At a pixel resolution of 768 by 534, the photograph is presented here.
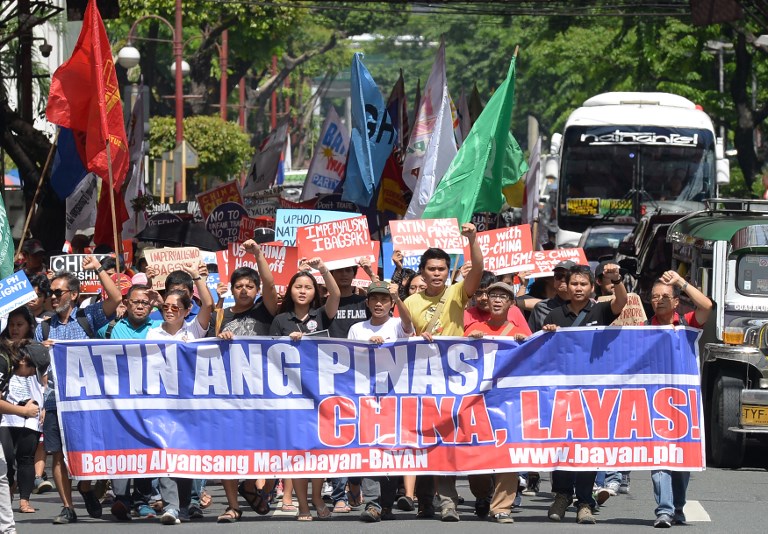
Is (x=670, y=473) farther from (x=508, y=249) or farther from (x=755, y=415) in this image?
(x=508, y=249)

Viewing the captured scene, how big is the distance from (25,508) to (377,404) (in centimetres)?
254

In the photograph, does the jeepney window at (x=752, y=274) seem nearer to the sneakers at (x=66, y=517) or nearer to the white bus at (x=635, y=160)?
the sneakers at (x=66, y=517)

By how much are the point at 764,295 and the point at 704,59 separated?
22475 mm

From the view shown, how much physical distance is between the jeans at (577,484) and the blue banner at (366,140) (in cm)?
750

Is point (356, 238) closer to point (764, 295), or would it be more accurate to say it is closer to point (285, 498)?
point (285, 498)

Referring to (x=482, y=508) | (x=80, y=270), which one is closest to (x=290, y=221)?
(x=80, y=270)

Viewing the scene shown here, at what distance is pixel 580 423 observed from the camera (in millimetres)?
10070

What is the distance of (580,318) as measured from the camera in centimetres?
1077

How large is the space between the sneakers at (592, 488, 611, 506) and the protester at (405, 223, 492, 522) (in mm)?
800

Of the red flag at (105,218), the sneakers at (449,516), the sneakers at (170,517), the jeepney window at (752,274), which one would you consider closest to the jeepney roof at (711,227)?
the jeepney window at (752,274)

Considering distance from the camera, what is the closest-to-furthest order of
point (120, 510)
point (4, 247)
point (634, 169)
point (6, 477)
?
point (6, 477) < point (120, 510) < point (4, 247) < point (634, 169)

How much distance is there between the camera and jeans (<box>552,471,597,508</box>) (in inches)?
396

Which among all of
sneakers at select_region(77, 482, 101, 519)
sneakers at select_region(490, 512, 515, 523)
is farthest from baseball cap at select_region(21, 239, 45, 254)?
sneakers at select_region(490, 512, 515, 523)

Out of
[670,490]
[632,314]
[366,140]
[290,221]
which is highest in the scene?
[366,140]
